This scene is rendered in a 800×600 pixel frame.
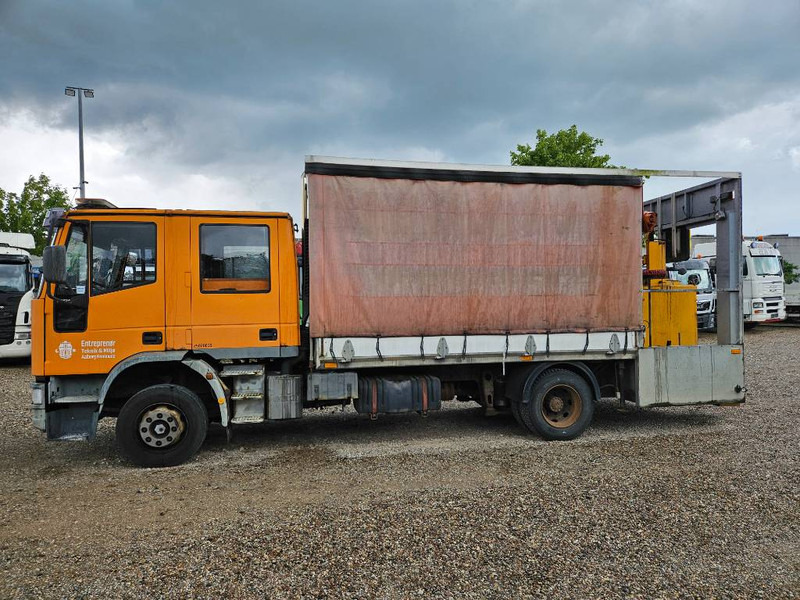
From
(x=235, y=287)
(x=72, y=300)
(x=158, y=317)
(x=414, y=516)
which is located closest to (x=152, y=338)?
(x=158, y=317)

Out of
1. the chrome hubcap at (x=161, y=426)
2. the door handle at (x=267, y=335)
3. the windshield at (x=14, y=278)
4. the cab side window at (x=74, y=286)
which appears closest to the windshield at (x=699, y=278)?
the door handle at (x=267, y=335)

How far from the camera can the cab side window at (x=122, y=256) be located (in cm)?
593

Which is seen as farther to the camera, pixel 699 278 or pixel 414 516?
pixel 699 278

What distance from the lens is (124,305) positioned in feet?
19.5

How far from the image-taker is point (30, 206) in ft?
80.8

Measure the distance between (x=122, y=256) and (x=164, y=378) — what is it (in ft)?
4.59

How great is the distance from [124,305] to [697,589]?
18.1ft

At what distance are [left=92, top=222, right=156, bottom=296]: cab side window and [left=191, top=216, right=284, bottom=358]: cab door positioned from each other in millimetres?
458

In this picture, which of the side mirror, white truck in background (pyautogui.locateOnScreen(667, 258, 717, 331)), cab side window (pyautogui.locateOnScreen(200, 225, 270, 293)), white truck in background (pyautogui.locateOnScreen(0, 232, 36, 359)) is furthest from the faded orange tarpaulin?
white truck in background (pyautogui.locateOnScreen(667, 258, 717, 331))

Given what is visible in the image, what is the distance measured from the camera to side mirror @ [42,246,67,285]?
18.2ft

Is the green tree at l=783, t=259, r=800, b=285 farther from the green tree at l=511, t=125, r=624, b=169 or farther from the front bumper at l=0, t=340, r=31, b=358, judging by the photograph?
the front bumper at l=0, t=340, r=31, b=358

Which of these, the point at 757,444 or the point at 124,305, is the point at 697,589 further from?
the point at 124,305

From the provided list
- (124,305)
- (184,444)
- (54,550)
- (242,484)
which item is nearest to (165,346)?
(124,305)

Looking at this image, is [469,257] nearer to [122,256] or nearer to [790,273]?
[122,256]
